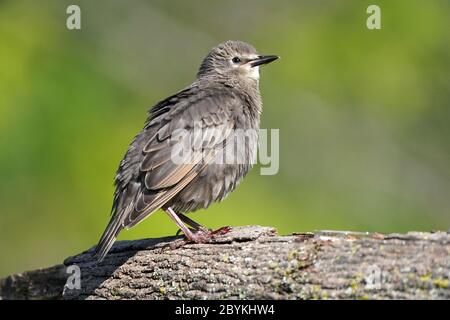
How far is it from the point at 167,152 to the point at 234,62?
194 centimetres

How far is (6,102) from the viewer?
10305 millimetres

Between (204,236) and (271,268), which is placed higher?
(204,236)

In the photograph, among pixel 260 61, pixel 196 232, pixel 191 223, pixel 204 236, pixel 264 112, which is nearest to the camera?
pixel 204 236

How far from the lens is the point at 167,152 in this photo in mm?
7293

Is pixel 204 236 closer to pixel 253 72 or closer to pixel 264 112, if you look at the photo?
pixel 253 72

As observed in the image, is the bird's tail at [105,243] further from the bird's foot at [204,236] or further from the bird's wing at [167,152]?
the bird's foot at [204,236]

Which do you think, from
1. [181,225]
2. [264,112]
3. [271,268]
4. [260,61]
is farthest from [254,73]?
[271,268]

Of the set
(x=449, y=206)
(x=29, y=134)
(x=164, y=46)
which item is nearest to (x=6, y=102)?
(x=29, y=134)

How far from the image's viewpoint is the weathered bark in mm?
5191

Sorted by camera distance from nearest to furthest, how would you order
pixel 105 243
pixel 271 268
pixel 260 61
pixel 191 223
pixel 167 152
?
pixel 271 268 → pixel 105 243 → pixel 167 152 → pixel 191 223 → pixel 260 61

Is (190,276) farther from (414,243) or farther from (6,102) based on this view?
(6,102)

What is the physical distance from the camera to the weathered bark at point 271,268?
17.0ft

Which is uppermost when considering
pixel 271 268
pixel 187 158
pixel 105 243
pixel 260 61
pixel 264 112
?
pixel 260 61

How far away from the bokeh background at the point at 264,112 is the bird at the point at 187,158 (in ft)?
5.18
